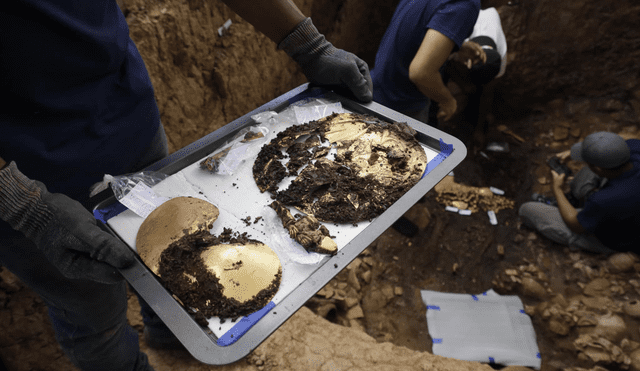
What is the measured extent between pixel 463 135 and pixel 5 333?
5005 mm

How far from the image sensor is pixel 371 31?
487cm

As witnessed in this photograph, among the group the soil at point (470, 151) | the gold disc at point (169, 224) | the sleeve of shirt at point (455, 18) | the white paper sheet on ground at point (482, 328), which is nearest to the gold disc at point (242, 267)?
the gold disc at point (169, 224)

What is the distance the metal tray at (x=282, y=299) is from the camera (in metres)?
1.04

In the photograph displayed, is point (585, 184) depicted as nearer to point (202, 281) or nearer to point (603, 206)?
point (603, 206)

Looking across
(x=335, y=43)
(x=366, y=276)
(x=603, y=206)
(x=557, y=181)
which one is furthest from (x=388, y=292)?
(x=335, y=43)

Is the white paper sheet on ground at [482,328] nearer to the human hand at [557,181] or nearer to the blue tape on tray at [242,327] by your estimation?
the human hand at [557,181]

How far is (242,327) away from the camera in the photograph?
1.08 metres

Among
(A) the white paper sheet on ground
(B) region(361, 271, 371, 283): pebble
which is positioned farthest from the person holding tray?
(A) the white paper sheet on ground

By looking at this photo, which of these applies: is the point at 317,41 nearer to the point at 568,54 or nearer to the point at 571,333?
the point at 571,333

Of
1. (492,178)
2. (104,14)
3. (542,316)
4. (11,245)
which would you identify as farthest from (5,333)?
(492,178)

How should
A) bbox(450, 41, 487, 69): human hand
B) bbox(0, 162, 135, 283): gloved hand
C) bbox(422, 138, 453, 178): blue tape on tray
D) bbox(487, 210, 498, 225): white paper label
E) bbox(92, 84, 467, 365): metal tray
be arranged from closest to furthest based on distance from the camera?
1. bbox(92, 84, 467, 365): metal tray
2. bbox(0, 162, 135, 283): gloved hand
3. bbox(422, 138, 453, 178): blue tape on tray
4. bbox(450, 41, 487, 69): human hand
5. bbox(487, 210, 498, 225): white paper label

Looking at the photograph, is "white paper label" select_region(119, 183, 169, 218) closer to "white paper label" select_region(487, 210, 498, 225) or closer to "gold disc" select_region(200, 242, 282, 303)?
"gold disc" select_region(200, 242, 282, 303)

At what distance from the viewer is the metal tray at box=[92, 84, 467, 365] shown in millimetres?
1035

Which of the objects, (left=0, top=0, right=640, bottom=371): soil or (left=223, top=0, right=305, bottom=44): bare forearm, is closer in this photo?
(left=223, top=0, right=305, bottom=44): bare forearm
